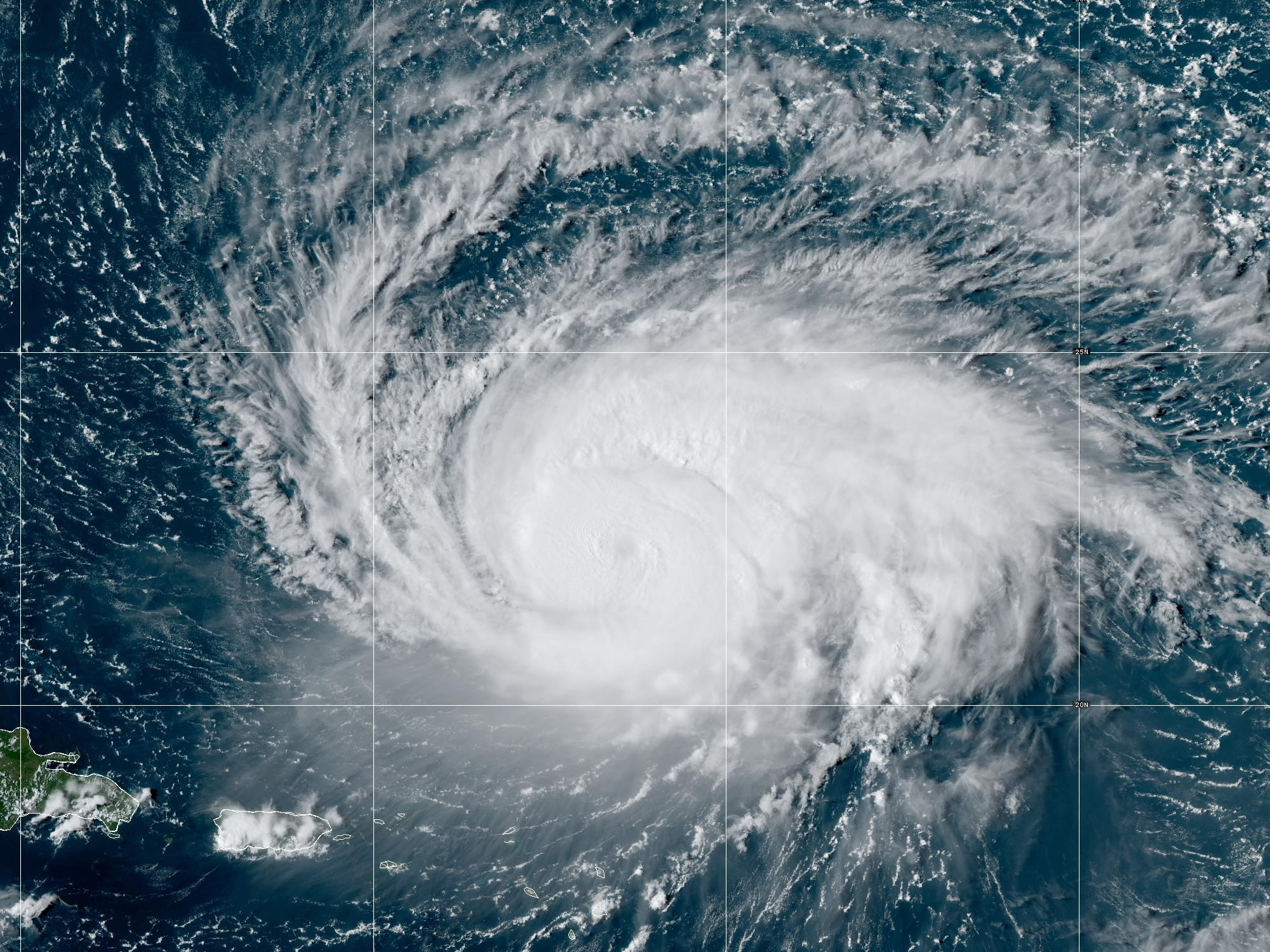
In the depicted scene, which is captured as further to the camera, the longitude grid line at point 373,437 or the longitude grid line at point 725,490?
the longitude grid line at point 373,437

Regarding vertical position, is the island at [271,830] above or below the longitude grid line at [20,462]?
below

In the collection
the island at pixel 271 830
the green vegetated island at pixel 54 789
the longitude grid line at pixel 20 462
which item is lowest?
the island at pixel 271 830

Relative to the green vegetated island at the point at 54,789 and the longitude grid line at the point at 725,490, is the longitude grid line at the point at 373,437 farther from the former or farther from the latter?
the longitude grid line at the point at 725,490

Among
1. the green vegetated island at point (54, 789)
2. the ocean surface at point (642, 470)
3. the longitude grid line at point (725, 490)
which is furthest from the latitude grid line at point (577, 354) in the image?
the green vegetated island at point (54, 789)

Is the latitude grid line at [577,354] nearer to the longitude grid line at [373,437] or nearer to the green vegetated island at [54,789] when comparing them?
the longitude grid line at [373,437]

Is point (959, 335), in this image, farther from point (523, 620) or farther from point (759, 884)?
point (759, 884)

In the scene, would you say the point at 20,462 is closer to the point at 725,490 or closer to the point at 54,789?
the point at 54,789
